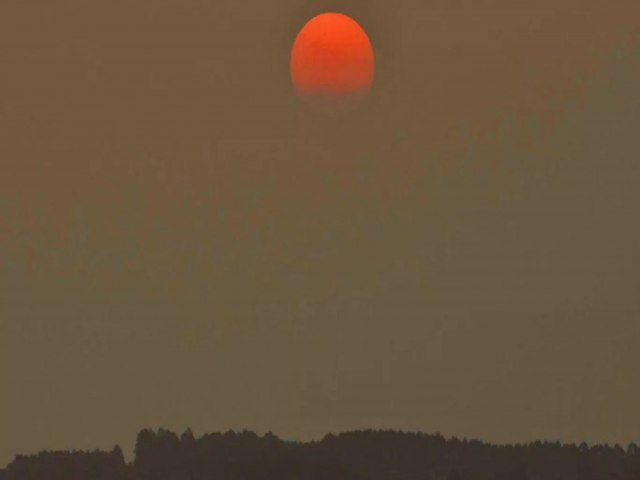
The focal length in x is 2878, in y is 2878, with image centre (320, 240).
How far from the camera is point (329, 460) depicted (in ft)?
291

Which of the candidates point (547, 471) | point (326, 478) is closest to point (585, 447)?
point (547, 471)

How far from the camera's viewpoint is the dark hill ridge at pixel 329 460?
87688mm

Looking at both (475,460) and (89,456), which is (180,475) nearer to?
(89,456)

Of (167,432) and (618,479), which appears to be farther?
(167,432)

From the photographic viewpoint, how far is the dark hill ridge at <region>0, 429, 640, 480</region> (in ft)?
288

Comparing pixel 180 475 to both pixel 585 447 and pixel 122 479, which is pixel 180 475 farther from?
pixel 585 447

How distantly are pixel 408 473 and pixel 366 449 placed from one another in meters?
1.58

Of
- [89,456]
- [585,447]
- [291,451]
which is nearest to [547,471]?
[585,447]

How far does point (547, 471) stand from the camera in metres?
87.1

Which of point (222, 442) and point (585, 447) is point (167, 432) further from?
point (585, 447)

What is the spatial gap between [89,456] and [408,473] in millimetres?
9965

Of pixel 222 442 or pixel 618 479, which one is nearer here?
pixel 618 479

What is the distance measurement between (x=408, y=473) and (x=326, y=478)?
3282mm

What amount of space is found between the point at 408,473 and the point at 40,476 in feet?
37.5
